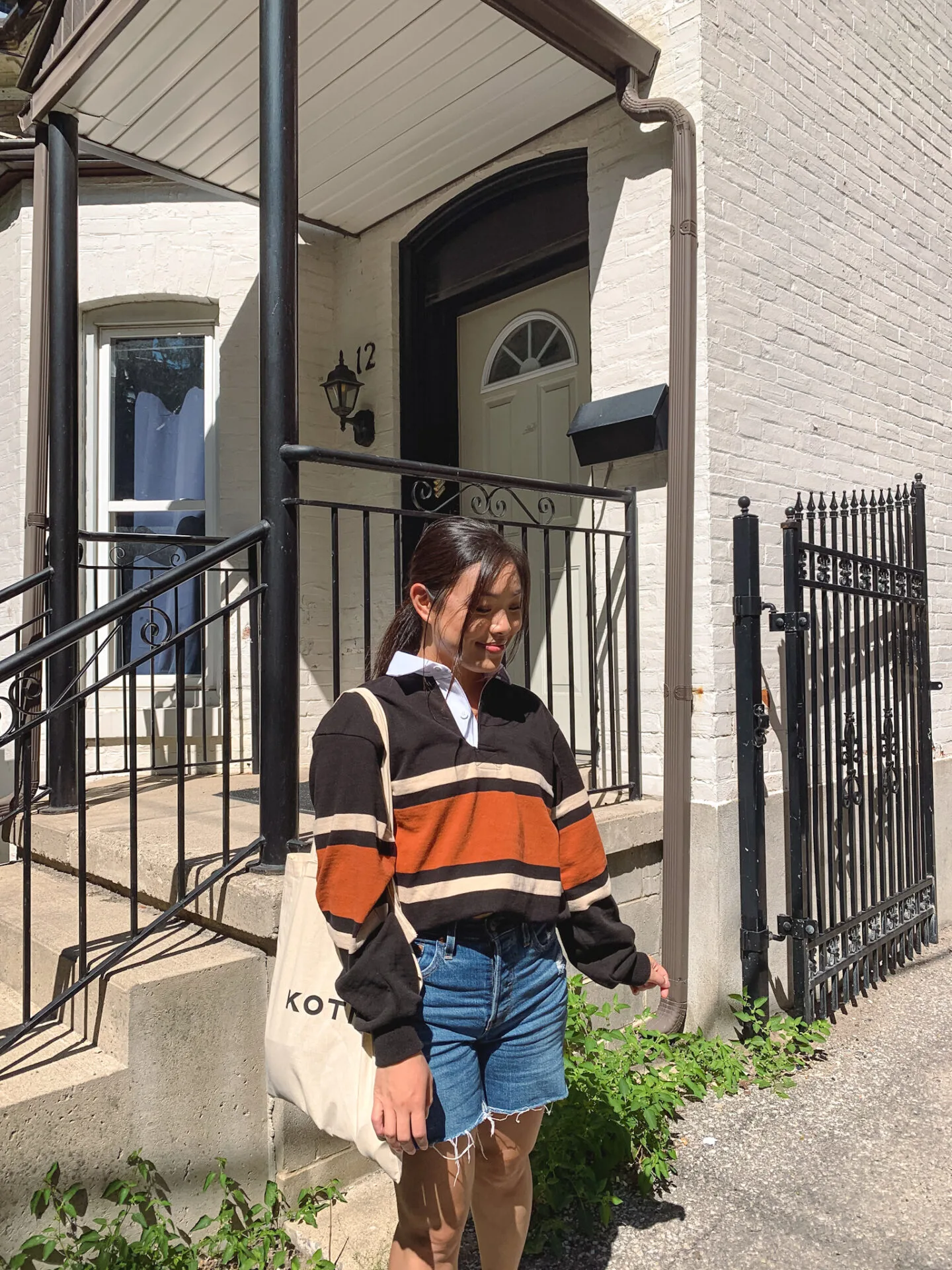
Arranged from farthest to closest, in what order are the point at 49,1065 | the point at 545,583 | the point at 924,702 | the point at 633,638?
the point at 924,702 → the point at 633,638 → the point at 545,583 → the point at 49,1065

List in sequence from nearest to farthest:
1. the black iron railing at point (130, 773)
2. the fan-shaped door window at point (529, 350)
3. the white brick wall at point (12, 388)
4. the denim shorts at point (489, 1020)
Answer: the denim shorts at point (489, 1020)
the black iron railing at point (130, 773)
the fan-shaped door window at point (529, 350)
the white brick wall at point (12, 388)

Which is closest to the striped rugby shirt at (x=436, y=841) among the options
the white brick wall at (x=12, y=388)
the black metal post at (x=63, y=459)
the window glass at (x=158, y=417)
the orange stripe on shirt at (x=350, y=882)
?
the orange stripe on shirt at (x=350, y=882)

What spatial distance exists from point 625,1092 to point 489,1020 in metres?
1.41

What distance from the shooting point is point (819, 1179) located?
2.81 m

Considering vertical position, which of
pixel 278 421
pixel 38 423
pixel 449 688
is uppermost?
pixel 38 423

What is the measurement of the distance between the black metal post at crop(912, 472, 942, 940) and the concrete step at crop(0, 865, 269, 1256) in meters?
3.52

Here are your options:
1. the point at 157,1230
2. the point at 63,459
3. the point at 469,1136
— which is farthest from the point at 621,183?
the point at 157,1230

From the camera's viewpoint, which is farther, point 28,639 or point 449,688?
point 28,639

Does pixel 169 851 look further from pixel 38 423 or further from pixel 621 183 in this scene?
pixel 621 183

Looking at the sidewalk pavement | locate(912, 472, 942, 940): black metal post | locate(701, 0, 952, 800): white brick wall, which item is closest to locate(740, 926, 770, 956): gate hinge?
the sidewalk pavement

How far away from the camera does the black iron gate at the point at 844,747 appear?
12.3 feet

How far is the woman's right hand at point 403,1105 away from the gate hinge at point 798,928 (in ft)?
8.11

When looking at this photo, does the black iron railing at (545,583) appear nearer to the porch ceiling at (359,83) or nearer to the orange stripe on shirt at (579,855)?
the orange stripe on shirt at (579,855)

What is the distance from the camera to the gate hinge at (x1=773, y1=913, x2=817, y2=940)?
3.69m
